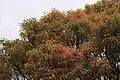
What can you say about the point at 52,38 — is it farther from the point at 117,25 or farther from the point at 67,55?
the point at 117,25

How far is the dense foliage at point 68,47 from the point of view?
67.9 feet

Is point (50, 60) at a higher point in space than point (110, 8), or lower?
lower

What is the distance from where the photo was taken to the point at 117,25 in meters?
20.0

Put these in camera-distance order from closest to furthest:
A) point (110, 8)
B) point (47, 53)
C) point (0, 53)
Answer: point (47, 53), point (110, 8), point (0, 53)

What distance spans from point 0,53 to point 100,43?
23.9 feet

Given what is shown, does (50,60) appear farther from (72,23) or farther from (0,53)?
(0,53)

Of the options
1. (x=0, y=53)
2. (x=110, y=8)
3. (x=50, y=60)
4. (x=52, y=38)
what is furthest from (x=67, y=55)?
(x=0, y=53)

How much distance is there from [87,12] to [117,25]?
216 inches

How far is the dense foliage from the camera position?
20703 mm

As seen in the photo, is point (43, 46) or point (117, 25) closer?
point (117, 25)

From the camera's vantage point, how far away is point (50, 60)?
2141 cm

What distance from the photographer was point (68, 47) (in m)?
22.2

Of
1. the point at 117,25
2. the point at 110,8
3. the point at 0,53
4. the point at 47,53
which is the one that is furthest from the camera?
the point at 0,53

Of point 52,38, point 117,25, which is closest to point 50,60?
point 52,38
